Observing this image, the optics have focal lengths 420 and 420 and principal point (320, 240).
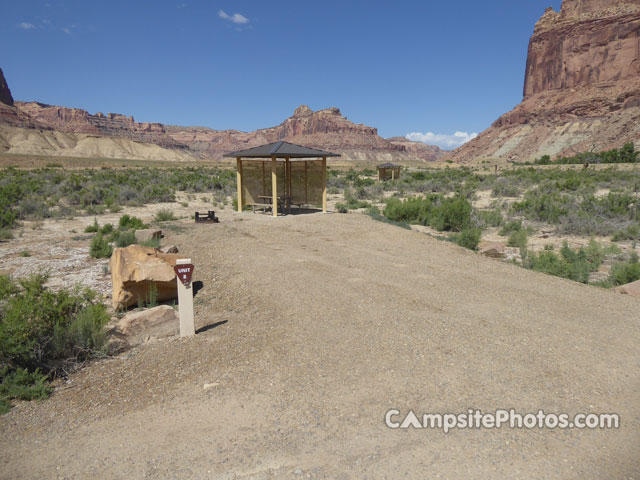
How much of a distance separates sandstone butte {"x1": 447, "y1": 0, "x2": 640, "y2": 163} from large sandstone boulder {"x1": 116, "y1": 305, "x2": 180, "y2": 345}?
3438 inches

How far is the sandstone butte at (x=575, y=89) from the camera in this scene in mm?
85688

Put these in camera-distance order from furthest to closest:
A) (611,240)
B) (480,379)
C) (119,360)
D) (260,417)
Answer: (611,240) → (119,360) → (480,379) → (260,417)

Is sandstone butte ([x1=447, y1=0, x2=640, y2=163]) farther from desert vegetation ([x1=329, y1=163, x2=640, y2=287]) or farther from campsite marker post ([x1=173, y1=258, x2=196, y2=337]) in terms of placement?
campsite marker post ([x1=173, y1=258, x2=196, y2=337])

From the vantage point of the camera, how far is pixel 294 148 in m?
16.1

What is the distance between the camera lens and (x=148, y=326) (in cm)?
557

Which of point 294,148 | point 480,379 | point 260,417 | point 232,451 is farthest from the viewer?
point 294,148

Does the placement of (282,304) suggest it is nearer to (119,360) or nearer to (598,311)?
(119,360)

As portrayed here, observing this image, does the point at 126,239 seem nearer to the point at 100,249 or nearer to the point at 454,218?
the point at 100,249

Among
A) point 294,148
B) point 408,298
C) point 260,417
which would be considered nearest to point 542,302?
point 408,298

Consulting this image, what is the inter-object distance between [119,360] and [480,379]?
4.03m

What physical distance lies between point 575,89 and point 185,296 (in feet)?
407

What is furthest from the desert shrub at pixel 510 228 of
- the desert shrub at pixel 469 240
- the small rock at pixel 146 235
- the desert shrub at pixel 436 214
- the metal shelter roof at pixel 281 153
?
the small rock at pixel 146 235

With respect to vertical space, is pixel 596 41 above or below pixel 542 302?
above

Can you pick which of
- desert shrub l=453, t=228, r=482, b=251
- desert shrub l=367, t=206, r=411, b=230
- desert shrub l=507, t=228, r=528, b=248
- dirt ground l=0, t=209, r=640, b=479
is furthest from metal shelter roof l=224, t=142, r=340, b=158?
dirt ground l=0, t=209, r=640, b=479
